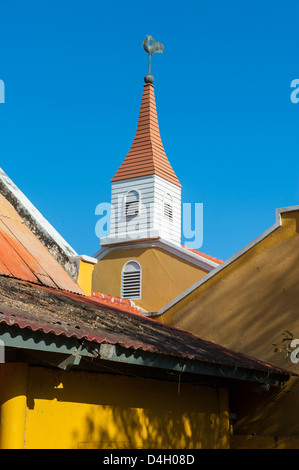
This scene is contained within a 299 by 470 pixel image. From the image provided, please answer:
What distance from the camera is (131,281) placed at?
2383cm

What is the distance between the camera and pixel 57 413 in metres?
7.71

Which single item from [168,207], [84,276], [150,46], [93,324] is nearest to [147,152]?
[168,207]

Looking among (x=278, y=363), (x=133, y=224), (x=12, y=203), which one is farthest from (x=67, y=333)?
(x=133, y=224)

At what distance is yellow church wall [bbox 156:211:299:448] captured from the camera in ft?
36.3

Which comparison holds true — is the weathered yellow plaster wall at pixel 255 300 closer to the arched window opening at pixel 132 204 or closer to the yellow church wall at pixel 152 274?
the yellow church wall at pixel 152 274

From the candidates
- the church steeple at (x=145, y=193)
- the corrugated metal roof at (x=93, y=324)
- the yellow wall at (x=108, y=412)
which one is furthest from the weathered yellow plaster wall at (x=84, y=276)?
the church steeple at (x=145, y=193)

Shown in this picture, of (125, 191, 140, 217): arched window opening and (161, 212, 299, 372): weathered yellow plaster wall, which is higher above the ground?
(125, 191, 140, 217): arched window opening

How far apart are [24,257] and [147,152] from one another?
16374 mm

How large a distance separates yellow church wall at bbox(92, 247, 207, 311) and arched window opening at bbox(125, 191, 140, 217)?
5.79 feet

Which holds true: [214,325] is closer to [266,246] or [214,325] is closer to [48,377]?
[266,246]

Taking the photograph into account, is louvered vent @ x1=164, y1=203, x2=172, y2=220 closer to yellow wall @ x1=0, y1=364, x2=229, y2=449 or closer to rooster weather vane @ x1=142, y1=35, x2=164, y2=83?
rooster weather vane @ x1=142, y1=35, x2=164, y2=83

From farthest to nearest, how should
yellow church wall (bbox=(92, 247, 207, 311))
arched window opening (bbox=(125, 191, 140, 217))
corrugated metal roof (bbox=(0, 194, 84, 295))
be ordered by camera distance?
arched window opening (bbox=(125, 191, 140, 217)) → yellow church wall (bbox=(92, 247, 207, 311)) → corrugated metal roof (bbox=(0, 194, 84, 295))

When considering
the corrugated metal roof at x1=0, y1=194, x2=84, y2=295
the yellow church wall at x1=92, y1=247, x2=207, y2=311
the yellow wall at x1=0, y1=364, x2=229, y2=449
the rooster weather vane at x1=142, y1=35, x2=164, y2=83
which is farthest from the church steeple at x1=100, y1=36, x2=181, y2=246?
the yellow wall at x1=0, y1=364, x2=229, y2=449

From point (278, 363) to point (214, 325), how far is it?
1.44m
